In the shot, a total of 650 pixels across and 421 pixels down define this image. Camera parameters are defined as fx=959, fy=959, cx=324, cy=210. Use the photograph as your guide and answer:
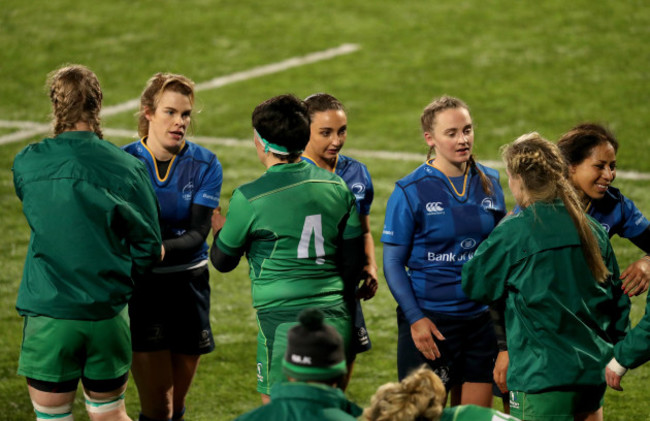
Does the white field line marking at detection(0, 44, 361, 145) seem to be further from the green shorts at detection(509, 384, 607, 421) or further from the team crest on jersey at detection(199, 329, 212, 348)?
the green shorts at detection(509, 384, 607, 421)

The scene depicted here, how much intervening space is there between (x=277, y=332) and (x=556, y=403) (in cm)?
119

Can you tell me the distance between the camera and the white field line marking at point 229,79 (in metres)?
12.5

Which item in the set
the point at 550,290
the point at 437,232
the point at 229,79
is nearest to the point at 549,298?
the point at 550,290

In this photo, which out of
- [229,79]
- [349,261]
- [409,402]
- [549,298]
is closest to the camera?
[409,402]

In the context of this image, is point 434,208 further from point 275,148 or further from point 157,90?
point 157,90

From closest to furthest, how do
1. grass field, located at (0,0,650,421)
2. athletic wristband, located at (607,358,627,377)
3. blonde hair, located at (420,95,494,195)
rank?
athletic wristband, located at (607,358,627,377)
blonde hair, located at (420,95,494,195)
grass field, located at (0,0,650,421)

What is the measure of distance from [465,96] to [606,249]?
9867 mm

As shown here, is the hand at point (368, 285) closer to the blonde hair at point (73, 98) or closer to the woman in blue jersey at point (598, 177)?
the woman in blue jersey at point (598, 177)

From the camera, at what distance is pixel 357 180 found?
534cm

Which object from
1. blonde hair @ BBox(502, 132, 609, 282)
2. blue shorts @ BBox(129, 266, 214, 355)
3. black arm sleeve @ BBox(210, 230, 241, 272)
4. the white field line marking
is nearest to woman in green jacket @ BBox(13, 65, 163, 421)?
black arm sleeve @ BBox(210, 230, 241, 272)

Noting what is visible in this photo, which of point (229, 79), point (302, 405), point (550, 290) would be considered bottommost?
point (302, 405)

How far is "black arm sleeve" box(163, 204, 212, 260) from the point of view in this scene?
4949 mm

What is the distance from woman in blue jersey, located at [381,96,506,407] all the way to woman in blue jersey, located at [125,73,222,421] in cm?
107

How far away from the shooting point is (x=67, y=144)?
405cm
